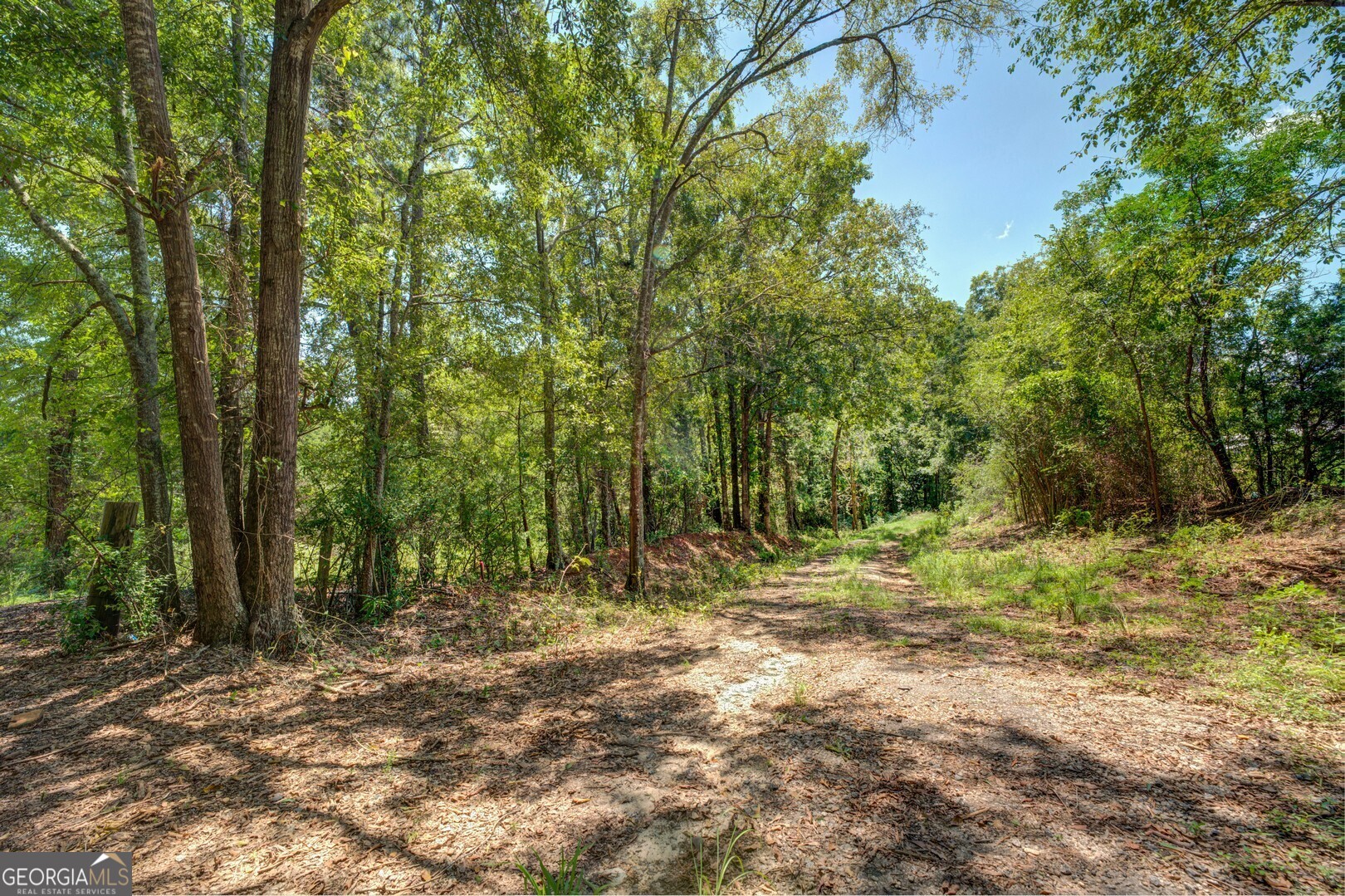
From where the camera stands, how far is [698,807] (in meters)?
2.40

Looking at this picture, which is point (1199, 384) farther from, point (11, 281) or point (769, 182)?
point (11, 281)

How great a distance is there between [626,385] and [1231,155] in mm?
11562

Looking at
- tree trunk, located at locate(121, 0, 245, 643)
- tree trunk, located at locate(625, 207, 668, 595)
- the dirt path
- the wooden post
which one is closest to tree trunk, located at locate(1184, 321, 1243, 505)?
the dirt path

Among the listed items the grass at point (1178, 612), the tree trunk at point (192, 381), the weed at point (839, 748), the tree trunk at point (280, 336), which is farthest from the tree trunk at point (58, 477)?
the grass at point (1178, 612)

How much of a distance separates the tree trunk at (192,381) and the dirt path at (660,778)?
0.61 metres

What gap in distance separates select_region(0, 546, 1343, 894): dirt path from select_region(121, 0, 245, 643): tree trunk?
0.61 metres

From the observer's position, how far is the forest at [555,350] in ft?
14.4

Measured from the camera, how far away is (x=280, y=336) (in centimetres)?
475

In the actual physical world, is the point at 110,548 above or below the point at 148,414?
below

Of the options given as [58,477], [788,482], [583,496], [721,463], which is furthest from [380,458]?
[788,482]

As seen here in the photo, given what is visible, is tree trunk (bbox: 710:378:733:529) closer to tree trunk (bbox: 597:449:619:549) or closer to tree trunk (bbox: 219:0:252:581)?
tree trunk (bbox: 597:449:619:549)

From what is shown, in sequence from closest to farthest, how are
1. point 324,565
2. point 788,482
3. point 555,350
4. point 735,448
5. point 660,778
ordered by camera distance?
point 660,778 → point 324,565 → point 555,350 → point 735,448 → point 788,482

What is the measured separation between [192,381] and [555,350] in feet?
15.4

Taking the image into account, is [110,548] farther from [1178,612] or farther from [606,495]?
[1178,612]
